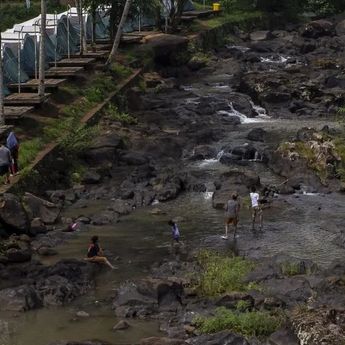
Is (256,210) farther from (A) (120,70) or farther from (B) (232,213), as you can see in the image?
(A) (120,70)

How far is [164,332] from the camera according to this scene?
1875 cm

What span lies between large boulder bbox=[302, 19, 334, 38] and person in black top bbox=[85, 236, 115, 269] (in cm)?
5276

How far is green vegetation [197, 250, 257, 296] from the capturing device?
2095 cm

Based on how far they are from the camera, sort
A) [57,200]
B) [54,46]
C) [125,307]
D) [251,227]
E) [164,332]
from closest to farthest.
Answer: [164,332]
[125,307]
[251,227]
[57,200]
[54,46]

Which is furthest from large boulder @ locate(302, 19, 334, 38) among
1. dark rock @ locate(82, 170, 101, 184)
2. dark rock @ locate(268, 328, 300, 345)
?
dark rock @ locate(268, 328, 300, 345)

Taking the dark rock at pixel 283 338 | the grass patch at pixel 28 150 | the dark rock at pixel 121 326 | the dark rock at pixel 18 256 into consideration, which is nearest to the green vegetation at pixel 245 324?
the dark rock at pixel 283 338

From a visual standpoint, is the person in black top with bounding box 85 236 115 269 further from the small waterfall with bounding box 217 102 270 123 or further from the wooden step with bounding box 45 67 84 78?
the small waterfall with bounding box 217 102 270 123

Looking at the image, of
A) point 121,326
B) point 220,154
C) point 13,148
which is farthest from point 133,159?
point 121,326

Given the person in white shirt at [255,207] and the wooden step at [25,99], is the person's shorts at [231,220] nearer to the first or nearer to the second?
the person in white shirt at [255,207]

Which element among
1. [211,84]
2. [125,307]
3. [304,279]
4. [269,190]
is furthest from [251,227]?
[211,84]

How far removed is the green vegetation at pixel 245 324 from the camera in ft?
60.2

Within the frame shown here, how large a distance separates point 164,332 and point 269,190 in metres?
13.9

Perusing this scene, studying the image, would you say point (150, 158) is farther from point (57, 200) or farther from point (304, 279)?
point (304, 279)

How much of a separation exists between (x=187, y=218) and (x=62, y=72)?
17006mm
